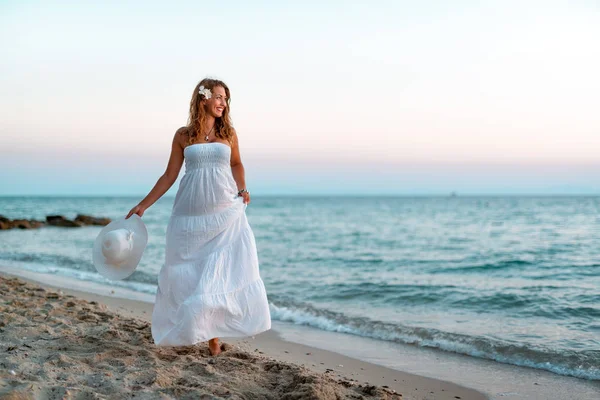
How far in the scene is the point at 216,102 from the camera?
4301 millimetres

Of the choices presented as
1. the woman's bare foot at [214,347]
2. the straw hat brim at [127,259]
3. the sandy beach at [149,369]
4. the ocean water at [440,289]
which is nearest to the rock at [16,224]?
the ocean water at [440,289]

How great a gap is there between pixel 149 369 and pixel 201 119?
6.46ft

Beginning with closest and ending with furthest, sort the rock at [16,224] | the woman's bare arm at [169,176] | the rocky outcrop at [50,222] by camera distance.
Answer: the woman's bare arm at [169,176] → the rock at [16,224] → the rocky outcrop at [50,222]

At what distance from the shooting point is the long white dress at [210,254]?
13.6ft

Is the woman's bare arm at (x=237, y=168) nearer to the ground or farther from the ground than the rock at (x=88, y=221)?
farther from the ground

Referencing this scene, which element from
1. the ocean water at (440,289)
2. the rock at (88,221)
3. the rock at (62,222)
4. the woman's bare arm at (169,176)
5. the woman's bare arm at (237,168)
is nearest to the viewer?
the woman's bare arm at (169,176)

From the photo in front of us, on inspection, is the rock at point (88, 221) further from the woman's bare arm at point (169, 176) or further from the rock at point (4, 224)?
the woman's bare arm at point (169, 176)

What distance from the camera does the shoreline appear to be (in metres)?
4.42

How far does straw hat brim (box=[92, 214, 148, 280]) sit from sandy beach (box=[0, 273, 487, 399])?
2.08ft

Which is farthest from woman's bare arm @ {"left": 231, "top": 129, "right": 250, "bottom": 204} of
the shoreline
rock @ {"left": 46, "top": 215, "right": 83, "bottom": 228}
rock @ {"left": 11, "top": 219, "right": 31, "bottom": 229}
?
rock @ {"left": 46, "top": 215, "right": 83, "bottom": 228}

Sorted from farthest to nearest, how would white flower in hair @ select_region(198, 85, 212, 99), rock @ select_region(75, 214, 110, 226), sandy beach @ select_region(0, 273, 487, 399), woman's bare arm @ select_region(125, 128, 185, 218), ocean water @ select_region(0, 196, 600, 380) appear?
1. rock @ select_region(75, 214, 110, 226)
2. ocean water @ select_region(0, 196, 600, 380)
3. woman's bare arm @ select_region(125, 128, 185, 218)
4. white flower in hair @ select_region(198, 85, 212, 99)
5. sandy beach @ select_region(0, 273, 487, 399)

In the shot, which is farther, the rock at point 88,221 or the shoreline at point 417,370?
the rock at point 88,221

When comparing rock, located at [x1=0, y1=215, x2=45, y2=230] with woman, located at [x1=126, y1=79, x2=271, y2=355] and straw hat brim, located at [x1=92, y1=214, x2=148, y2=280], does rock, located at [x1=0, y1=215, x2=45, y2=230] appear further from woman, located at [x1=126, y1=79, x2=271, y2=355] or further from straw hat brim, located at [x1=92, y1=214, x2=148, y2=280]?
woman, located at [x1=126, y1=79, x2=271, y2=355]

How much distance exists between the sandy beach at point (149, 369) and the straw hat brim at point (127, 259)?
63 cm
